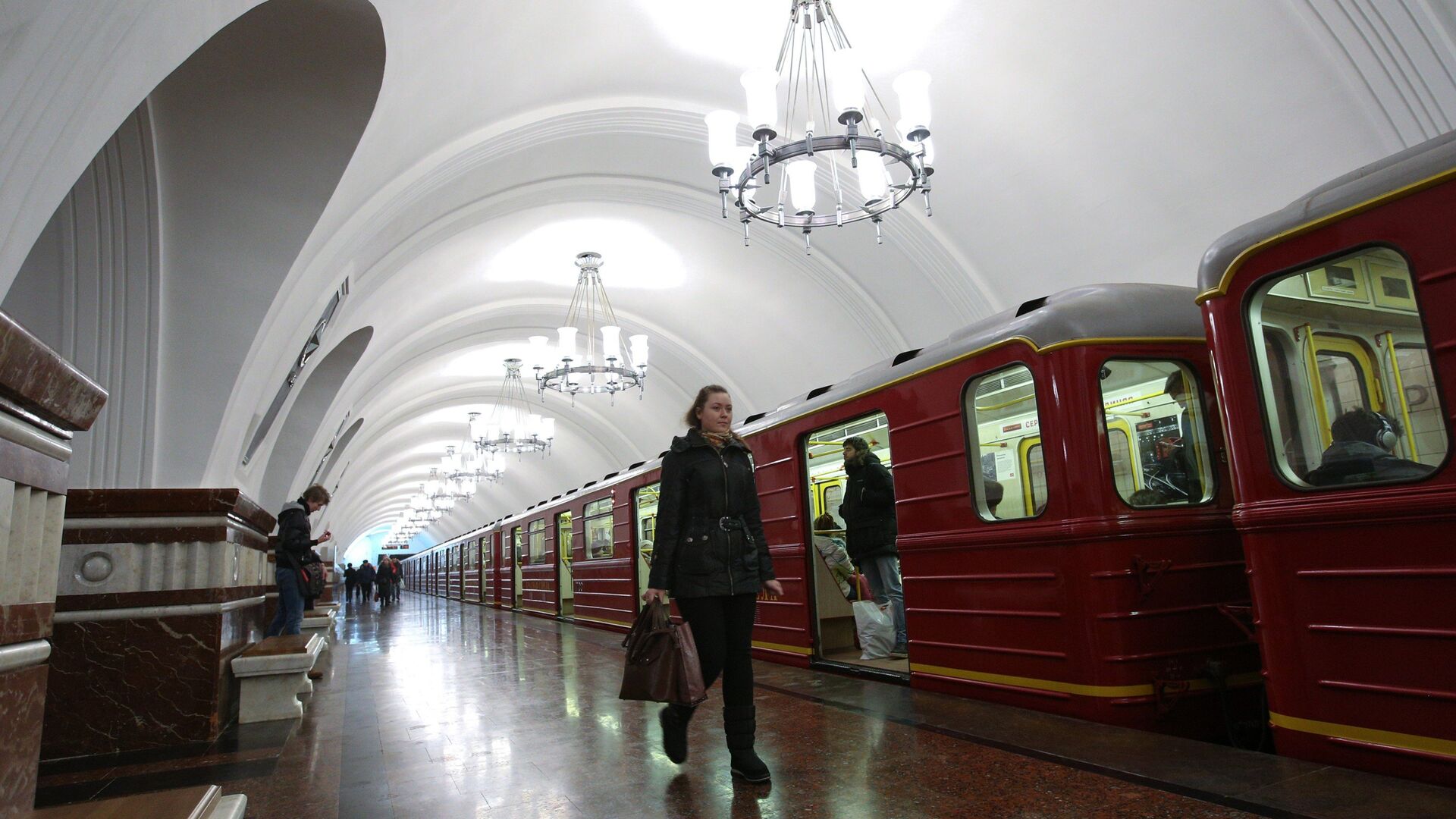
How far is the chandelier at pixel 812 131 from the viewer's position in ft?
19.0

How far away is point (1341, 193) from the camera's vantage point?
10.5 ft

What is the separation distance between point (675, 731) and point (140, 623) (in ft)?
9.10

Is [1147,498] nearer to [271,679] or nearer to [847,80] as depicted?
[847,80]

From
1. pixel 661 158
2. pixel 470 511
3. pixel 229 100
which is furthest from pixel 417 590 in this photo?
pixel 229 100

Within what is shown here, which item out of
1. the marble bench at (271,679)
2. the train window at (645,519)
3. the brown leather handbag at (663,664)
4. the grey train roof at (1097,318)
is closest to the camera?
the brown leather handbag at (663,664)

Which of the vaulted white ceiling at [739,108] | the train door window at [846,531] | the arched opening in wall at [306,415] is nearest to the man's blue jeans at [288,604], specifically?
the vaulted white ceiling at [739,108]

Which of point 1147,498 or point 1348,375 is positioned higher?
point 1348,375

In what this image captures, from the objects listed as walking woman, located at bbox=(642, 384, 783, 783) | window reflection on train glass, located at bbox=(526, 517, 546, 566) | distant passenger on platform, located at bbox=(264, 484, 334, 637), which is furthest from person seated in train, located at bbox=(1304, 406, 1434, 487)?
window reflection on train glass, located at bbox=(526, 517, 546, 566)

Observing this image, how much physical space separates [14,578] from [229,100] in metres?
4.89

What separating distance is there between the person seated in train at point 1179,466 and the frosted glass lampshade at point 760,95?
3.14 m

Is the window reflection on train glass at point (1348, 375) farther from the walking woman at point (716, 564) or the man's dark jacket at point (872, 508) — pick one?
the man's dark jacket at point (872, 508)

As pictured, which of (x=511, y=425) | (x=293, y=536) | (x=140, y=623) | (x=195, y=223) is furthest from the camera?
(x=511, y=425)

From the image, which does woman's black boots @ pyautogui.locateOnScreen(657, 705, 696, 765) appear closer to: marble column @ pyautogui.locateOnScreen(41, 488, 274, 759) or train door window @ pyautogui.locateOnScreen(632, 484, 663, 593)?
marble column @ pyautogui.locateOnScreen(41, 488, 274, 759)

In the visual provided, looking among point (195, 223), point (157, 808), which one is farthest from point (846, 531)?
point (157, 808)
